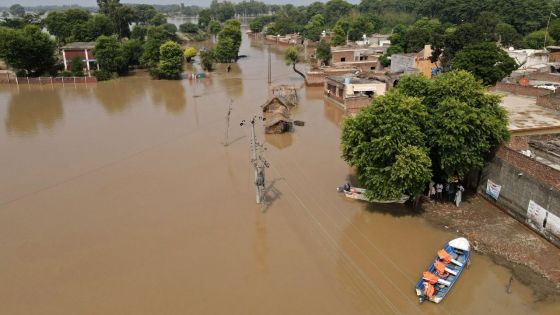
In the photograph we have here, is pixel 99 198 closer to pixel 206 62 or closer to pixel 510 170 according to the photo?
pixel 510 170

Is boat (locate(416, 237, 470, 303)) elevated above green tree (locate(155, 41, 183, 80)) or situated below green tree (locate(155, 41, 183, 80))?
below

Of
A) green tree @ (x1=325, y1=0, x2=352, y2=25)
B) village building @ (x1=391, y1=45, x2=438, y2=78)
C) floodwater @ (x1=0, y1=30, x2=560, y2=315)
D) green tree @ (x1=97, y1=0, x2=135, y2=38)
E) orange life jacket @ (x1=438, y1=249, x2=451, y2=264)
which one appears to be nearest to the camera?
floodwater @ (x1=0, y1=30, x2=560, y2=315)

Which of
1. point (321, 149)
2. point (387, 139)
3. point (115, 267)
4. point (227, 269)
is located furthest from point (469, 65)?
point (115, 267)

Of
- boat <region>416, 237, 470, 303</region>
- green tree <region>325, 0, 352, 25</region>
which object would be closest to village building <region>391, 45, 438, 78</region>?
boat <region>416, 237, 470, 303</region>

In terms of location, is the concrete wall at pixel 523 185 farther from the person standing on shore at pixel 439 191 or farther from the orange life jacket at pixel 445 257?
the orange life jacket at pixel 445 257

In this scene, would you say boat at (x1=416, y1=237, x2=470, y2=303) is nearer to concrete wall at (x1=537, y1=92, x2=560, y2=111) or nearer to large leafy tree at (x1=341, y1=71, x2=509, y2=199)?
large leafy tree at (x1=341, y1=71, x2=509, y2=199)

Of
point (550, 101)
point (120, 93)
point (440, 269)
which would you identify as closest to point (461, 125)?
point (440, 269)
